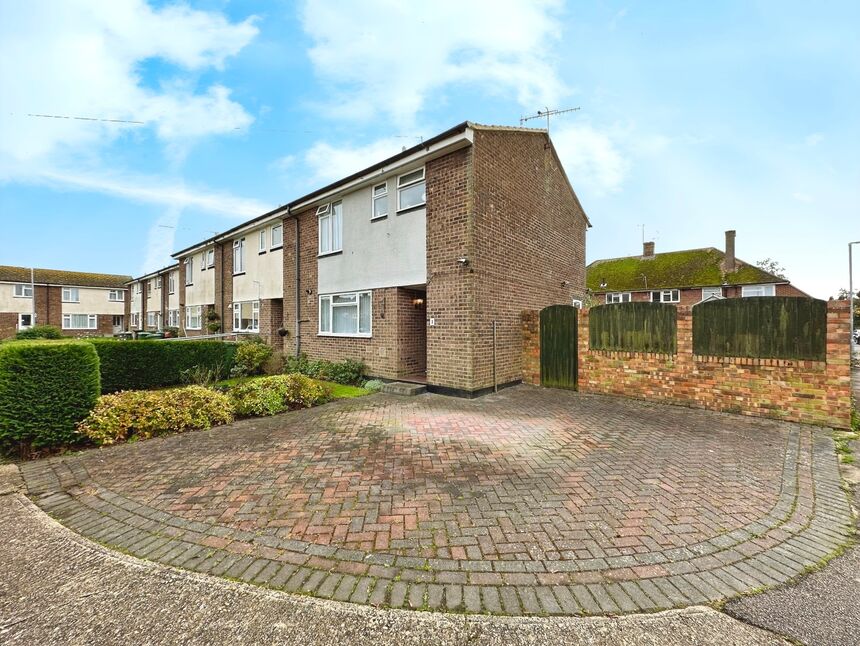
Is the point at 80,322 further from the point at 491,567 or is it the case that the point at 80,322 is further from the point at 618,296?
the point at 618,296

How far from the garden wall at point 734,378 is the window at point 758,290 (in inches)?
944

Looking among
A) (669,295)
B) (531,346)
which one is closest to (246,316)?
(531,346)

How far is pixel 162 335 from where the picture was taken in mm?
20984

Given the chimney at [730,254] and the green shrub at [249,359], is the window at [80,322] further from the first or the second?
the chimney at [730,254]

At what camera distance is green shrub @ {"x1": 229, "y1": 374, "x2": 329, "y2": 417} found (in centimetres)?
657

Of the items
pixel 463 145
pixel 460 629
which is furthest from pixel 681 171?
pixel 460 629

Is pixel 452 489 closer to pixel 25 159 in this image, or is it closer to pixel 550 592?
pixel 550 592

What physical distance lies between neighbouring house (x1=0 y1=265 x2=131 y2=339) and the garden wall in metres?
40.4

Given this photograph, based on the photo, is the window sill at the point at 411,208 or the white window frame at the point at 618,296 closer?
the window sill at the point at 411,208

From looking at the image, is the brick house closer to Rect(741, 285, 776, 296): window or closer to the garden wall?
the garden wall

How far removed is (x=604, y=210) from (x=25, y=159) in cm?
2050

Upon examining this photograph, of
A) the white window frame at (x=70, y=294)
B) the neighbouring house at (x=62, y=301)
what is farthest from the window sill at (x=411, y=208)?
the white window frame at (x=70, y=294)

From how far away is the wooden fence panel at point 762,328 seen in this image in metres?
6.00

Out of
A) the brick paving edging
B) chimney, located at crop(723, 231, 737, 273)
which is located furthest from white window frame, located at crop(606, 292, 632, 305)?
the brick paving edging
